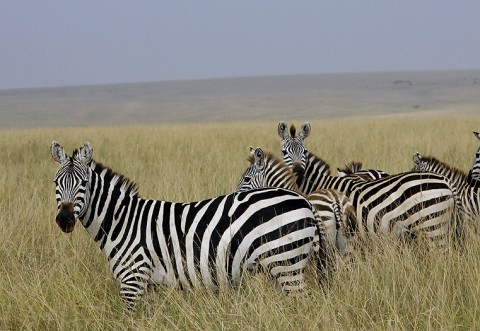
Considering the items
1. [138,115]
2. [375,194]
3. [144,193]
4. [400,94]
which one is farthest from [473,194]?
[400,94]

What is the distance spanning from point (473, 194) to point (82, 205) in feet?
10.8

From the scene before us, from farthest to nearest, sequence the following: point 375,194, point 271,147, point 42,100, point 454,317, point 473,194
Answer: point 42,100, point 271,147, point 473,194, point 375,194, point 454,317

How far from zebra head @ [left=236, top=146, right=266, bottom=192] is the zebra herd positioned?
1.17m

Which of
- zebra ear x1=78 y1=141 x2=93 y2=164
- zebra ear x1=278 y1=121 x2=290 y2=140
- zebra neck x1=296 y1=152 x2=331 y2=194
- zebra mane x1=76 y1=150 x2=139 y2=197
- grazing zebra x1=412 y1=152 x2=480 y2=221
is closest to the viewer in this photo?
zebra ear x1=78 y1=141 x2=93 y2=164

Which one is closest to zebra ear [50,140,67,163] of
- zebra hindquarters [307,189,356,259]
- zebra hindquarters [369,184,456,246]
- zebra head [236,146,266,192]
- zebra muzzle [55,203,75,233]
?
zebra muzzle [55,203,75,233]

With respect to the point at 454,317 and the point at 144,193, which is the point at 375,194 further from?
the point at 144,193

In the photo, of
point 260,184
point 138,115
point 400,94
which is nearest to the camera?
point 260,184

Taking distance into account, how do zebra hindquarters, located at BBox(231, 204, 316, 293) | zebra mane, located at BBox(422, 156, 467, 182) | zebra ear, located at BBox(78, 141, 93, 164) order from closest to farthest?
1. zebra hindquarters, located at BBox(231, 204, 316, 293)
2. zebra ear, located at BBox(78, 141, 93, 164)
3. zebra mane, located at BBox(422, 156, 467, 182)

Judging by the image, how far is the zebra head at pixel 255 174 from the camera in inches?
236

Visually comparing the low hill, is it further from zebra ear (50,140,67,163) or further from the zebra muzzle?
the zebra muzzle

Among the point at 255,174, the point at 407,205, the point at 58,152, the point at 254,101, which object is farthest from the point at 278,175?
the point at 254,101

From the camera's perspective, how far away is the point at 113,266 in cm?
428

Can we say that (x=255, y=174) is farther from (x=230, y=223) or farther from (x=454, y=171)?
(x=230, y=223)

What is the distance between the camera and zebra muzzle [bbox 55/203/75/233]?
4.12m
